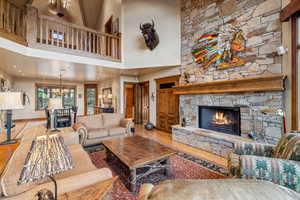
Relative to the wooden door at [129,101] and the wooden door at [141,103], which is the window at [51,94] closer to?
the wooden door at [129,101]

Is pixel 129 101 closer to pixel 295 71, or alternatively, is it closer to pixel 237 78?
pixel 237 78

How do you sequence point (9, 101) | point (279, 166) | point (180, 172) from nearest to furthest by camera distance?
point (279, 166), point (9, 101), point (180, 172)

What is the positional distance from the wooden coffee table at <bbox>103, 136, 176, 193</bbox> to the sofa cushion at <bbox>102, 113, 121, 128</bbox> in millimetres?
1549

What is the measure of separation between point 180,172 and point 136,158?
35.2 inches

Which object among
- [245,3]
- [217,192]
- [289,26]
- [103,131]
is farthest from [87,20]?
[217,192]

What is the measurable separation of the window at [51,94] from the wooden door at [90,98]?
2.46 ft

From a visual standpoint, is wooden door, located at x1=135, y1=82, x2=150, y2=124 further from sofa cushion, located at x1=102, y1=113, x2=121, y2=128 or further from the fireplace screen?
the fireplace screen

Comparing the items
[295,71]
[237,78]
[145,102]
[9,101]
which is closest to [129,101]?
[145,102]

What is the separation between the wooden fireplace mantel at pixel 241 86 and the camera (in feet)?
7.95

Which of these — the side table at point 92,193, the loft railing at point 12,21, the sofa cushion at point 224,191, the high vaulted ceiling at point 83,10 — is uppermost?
the high vaulted ceiling at point 83,10

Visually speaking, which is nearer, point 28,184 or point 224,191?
point 224,191

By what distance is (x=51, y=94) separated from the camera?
856 cm

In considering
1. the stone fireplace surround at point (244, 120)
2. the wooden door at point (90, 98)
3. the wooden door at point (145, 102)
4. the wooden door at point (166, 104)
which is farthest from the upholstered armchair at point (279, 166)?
the wooden door at point (90, 98)

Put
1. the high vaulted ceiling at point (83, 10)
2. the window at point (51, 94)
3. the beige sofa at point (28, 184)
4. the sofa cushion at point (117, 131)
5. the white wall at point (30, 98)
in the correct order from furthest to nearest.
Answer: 1. the window at point (51, 94)
2. the white wall at point (30, 98)
3. the high vaulted ceiling at point (83, 10)
4. the sofa cushion at point (117, 131)
5. the beige sofa at point (28, 184)
